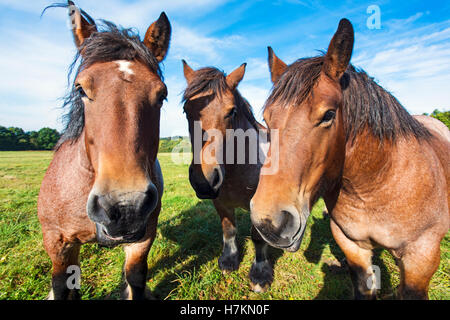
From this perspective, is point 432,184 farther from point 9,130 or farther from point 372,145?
point 9,130

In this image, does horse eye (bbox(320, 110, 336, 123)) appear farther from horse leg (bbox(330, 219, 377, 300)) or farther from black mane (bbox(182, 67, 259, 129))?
black mane (bbox(182, 67, 259, 129))

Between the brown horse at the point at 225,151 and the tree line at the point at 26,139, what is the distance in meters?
67.1

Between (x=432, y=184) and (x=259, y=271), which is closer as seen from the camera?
(x=432, y=184)

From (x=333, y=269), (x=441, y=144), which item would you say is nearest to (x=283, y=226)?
(x=441, y=144)

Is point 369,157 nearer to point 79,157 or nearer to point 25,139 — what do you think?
point 79,157

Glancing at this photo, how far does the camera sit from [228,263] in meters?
3.45

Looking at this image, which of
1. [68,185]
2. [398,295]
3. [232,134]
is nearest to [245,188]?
[232,134]

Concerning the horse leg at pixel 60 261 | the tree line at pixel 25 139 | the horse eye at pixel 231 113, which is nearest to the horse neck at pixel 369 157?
the horse eye at pixel 231 113

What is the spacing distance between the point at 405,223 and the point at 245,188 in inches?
76.5

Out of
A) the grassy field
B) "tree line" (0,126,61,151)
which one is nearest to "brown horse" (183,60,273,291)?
the grassy field

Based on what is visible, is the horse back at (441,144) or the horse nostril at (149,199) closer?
the horse nostril at (149,199)

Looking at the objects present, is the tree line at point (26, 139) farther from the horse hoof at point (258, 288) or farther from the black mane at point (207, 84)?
the horse hoof at point (258, 288)

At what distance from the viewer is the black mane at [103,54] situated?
1.80 metres
